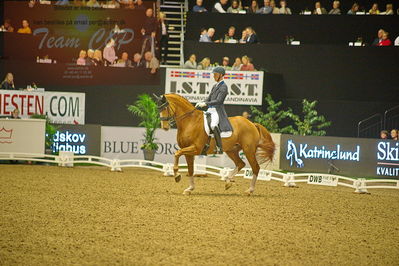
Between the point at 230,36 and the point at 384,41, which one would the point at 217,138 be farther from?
the point at 384,41

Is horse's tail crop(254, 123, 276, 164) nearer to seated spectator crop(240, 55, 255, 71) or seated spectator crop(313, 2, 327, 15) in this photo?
seated spectator crop(240, 55, 255, 71)

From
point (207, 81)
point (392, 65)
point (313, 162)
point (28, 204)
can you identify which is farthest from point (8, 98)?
point (392, 65)

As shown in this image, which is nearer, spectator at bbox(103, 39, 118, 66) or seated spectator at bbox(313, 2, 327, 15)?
spectator at bbox(103, 39, 118, 66)

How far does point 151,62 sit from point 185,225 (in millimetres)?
12521

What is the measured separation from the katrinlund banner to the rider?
302 inches

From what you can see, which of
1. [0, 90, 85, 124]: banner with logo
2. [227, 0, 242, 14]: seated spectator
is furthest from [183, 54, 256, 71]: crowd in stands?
[0, 90, 85, 124]: banner with logo

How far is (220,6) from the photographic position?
22.0 metres

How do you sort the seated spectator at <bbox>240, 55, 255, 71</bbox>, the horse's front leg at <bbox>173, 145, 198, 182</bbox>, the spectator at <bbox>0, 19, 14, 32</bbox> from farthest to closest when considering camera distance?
1. the spectator at <bbox>0, 19, 14, 32</bbox>
2. the seated spectator at <bbox>240, 55, 255, 71</bbox>
3. the horse's front leg at <bbox>173, 145, 198, 182</bbox>

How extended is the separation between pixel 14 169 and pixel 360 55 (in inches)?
412

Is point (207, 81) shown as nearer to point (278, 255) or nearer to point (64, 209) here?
point (64, 209)

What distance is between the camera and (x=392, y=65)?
20156 mm

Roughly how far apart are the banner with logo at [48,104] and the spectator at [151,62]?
214cm

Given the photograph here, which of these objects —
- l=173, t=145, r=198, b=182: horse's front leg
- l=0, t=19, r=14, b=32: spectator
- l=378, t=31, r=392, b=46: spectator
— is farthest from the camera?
l=0, t=19, r=14, b=32: spectator

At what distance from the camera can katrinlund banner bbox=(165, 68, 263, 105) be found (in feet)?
66.4
